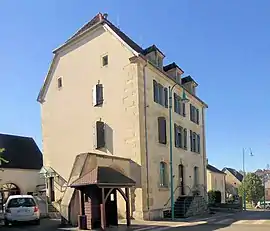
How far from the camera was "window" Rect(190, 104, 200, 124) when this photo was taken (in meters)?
38.3

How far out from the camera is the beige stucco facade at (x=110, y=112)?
27000mm

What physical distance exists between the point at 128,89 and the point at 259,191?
66651 mm

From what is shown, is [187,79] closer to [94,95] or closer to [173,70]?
[173,70]

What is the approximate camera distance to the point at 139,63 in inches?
1073

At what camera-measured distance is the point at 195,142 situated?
39062 mm

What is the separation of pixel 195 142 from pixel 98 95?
42.9 ft

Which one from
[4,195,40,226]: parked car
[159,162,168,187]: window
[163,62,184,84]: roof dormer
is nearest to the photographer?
[4,195,40,226]: parked car

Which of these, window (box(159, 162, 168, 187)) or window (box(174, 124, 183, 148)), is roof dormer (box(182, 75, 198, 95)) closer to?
window (box(174, 124, 183, 148))

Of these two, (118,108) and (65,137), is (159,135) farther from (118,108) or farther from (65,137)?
(65,137)

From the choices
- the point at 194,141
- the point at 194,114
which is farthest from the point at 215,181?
the point at 194,114

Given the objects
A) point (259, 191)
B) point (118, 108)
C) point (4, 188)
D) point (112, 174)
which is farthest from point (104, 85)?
point (259, 191)

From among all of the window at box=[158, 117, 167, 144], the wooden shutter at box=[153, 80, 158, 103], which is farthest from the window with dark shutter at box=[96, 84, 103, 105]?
the window at box=[158, 117, 167, 144]

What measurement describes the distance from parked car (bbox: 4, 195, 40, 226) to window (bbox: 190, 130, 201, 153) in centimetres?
1770

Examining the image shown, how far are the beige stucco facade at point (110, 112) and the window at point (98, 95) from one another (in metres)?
0.33
